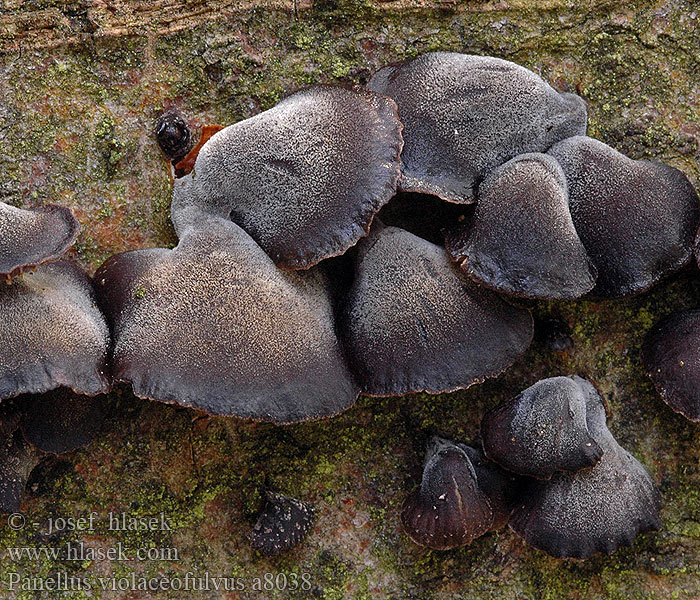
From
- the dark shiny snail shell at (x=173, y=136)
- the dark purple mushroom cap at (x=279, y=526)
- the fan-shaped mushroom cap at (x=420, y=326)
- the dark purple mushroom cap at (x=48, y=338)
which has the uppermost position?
the dark shiny snail shell at (x=173, y=136)

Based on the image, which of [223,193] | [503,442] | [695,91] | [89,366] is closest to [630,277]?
[503,442]

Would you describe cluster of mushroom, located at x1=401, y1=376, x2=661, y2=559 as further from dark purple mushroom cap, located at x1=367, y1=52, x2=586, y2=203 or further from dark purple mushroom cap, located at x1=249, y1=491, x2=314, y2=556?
dark purple mushroom cap, located at x1=367, y1=52, x2=586, y2=203

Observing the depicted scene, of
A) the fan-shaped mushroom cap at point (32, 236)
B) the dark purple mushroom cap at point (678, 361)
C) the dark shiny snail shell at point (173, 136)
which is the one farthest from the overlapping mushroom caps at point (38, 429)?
the dark purple mushroom cap at point (678, 361)

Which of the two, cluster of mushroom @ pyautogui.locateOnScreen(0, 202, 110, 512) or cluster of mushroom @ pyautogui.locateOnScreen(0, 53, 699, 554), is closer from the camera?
cluster of mushroom @ pyautogui.locateOnScreen(0, 202, 110, 512)

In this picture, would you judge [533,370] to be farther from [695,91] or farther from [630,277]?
[695,91]

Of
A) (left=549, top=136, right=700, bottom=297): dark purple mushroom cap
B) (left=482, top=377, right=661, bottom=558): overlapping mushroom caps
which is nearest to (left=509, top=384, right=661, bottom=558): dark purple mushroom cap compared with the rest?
(left=482, top=377, right=661, bottom=558): overlapping mushroom caps

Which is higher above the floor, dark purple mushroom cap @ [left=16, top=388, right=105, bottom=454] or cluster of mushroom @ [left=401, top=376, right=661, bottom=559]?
dark purple mushroom cap @ [left=16, top=388, right=105, bottom=454]

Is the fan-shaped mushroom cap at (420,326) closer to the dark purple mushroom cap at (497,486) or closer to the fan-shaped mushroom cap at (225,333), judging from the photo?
the fan-shaped mushroom cap at (225,333)
